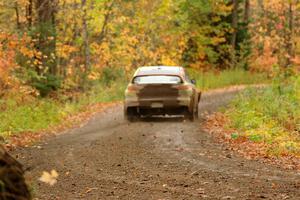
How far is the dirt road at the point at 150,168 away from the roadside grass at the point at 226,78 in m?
19.0

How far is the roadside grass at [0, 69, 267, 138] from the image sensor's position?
60.9 feet

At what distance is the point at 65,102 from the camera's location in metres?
26.4

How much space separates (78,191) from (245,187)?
8.69ft

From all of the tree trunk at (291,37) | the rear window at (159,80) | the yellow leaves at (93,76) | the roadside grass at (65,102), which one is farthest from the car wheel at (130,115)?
the tree trunk at (291,37)

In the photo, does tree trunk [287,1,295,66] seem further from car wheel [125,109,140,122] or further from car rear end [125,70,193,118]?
car wheel [125,109,140,122]

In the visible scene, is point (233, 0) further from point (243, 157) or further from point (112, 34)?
point (243, 157)

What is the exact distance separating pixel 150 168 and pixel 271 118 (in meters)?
7.56

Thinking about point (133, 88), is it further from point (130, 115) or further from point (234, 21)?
point (234, 21)

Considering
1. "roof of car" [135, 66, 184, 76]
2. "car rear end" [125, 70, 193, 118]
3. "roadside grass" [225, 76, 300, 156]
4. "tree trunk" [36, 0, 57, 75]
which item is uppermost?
"tree trunk" [36, 0, 57, 75]

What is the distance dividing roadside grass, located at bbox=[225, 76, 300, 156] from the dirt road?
1195 mm

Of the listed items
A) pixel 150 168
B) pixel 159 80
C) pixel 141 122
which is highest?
pixel 159 80

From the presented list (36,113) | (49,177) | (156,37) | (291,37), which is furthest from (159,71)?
(291,37)

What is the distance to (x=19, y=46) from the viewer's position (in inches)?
764

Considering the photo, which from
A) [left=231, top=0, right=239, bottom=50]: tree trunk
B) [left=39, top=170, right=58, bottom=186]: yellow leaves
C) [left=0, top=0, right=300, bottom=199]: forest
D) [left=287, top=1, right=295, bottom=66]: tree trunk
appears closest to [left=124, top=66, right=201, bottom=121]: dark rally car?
[left=0, top=0, right=300, bottom=199]: forest
